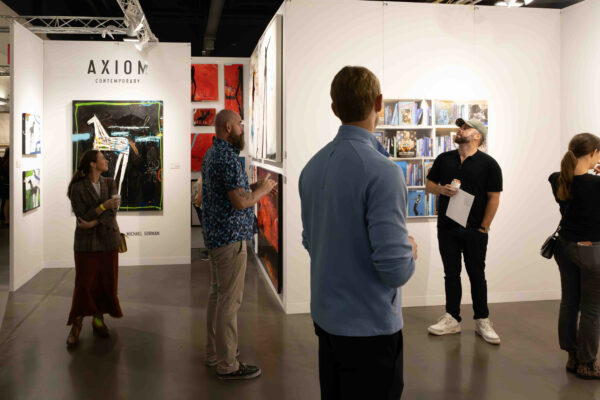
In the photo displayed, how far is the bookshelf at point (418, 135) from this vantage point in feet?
18.3

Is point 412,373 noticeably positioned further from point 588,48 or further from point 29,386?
point 588,48

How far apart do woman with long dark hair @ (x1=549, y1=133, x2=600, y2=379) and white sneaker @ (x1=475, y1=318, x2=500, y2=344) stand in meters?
0.69

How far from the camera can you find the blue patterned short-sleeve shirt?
11.6 feet

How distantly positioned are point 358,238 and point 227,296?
2177 mm

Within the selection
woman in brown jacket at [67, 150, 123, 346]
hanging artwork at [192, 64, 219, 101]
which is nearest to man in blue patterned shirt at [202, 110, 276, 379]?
woman in brown jacket at [67, 150, 123, 346]

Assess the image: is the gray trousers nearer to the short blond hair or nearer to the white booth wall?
the white booth wall

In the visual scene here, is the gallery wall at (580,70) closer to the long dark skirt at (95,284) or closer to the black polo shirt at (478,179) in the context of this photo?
the black polo shirt at (478,179)

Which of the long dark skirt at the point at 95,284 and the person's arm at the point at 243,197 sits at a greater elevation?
the person's arm at the point at 243,197

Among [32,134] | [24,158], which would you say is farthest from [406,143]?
[32,134]

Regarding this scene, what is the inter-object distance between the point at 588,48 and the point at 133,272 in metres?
5.87

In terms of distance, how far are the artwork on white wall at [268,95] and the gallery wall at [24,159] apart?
9.32 ft

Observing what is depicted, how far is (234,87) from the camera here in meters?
9.69

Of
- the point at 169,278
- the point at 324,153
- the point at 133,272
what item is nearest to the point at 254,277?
the point at 169,278

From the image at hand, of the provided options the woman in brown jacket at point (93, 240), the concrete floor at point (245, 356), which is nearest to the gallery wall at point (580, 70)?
the concrete floor at point (245, 356)
